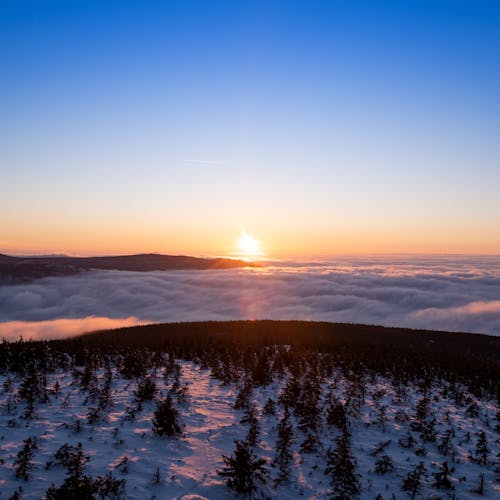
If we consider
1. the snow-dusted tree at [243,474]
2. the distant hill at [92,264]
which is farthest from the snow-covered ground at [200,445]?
the distant hill at [92,264]

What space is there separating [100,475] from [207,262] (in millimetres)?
181957

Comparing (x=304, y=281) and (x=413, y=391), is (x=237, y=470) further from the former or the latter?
(x=304, y=281)

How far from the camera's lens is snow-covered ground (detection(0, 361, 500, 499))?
618 centimetres

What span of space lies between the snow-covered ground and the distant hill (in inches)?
4852

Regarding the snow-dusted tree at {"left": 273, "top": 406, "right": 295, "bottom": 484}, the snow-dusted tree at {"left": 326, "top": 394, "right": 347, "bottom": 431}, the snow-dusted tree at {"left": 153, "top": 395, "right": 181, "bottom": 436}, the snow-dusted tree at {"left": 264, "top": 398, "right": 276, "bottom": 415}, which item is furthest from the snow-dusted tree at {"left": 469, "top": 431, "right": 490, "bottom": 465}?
the snow-dusted tree at {"left": 153, "top": 395, "right": 181, "bottom": 436}

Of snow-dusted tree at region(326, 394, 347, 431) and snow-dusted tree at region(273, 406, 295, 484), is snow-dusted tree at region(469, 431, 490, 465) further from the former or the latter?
snow-dusted tree at region(273, 406, 295, 484)

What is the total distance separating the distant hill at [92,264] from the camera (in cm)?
11744

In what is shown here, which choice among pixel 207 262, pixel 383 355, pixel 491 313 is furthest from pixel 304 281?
pixel 207 262

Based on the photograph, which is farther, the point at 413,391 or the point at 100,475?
the point at 413,391

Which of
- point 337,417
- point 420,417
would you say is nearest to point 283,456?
point 337,417

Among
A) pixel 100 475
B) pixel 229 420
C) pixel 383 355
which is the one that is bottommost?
pixel 383 355

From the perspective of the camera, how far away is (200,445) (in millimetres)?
7711

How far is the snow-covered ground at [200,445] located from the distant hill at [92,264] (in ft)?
404

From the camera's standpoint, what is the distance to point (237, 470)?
6.15 m
